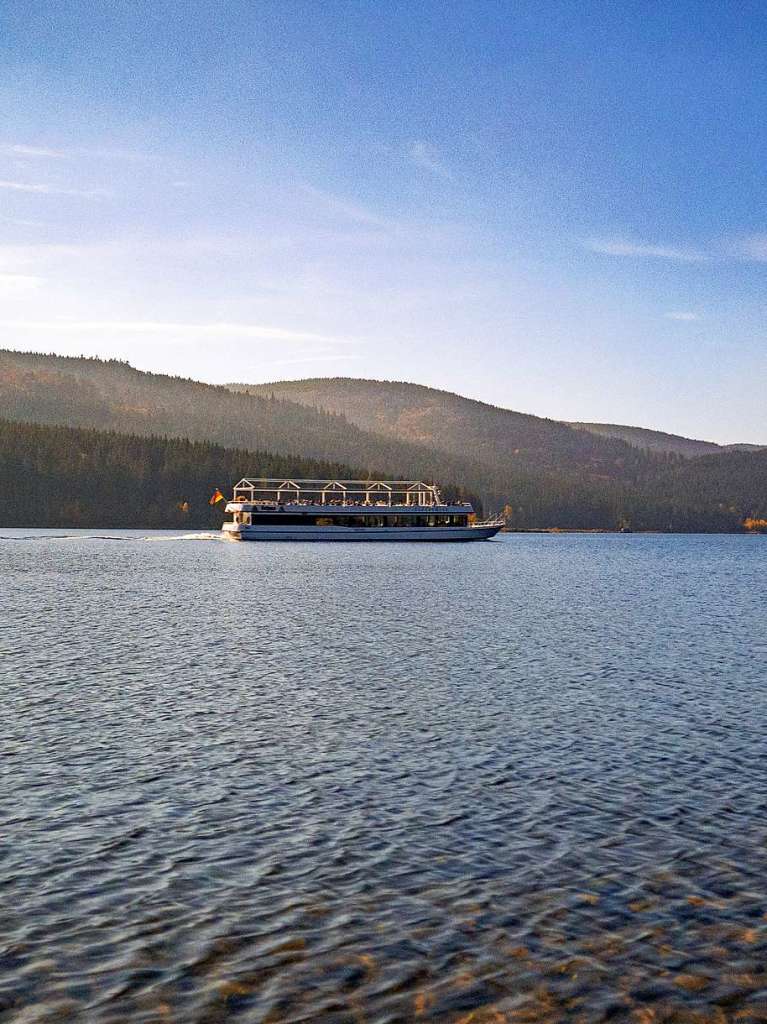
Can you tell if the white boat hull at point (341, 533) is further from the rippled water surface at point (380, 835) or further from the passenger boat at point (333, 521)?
the rippled water surface at point (380, 835)

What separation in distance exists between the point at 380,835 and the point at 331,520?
16854 cm

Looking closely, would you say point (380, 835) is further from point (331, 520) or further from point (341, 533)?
point (331, 520)

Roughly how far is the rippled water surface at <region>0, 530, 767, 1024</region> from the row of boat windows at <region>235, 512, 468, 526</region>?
141 metres

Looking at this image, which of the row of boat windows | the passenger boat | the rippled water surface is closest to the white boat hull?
the passenger boat

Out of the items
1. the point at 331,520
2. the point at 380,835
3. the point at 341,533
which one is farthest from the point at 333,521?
the point at 380,835

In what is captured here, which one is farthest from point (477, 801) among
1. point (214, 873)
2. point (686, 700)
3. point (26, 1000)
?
point (686, 700)

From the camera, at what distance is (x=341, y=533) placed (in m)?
184

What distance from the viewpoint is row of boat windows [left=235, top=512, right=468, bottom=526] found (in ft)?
599

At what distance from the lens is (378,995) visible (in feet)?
37.1

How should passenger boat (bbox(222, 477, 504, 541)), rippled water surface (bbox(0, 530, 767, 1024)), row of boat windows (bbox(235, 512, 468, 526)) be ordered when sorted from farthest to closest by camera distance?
row of boat windows (bbox(235, 512, 468, 526)) → passenger boat (bbox(222, 477, 504, 541)) → rippled water surface (bbox(0, 530, 767, 1024))

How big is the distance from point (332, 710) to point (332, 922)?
49.3 feet

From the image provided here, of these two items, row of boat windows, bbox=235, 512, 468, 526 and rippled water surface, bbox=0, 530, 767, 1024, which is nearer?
rippled water surface, bbox=0, 530, 767, 1024

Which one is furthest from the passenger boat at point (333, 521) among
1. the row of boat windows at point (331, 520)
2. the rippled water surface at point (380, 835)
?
the rippled water surface at point (380, 835)

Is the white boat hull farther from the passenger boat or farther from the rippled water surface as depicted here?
the rippled water surface
